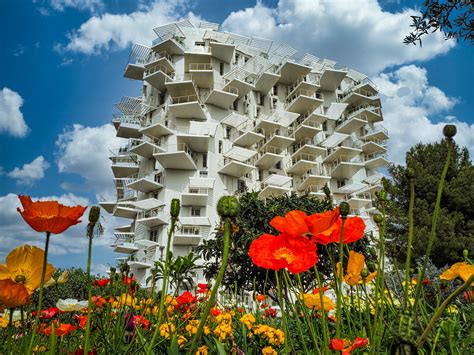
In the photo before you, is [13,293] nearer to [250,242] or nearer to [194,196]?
[250,242]

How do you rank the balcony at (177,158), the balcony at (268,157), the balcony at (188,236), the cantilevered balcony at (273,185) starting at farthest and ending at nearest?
1. the balcony at (268,157)
2. the cantilevered balcony at (273,185)
3. the balcony at (177,158)
4. the balcony at (188,236)

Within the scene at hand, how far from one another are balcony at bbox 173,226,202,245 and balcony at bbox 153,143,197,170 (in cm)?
419

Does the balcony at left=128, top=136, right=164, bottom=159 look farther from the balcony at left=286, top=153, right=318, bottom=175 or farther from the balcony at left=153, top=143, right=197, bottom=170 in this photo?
the balcony at left=286, top=153, right=318, bottom=175

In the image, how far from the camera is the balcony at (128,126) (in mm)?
28750

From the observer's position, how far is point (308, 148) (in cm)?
2944

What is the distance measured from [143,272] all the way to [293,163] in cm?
1468

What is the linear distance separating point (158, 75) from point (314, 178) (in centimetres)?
1397

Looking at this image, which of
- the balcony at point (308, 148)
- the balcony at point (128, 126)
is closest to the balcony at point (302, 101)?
the balcony at point (308, 148)

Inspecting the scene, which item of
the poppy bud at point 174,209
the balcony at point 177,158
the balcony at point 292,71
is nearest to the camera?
the poppy bud at point 174,209

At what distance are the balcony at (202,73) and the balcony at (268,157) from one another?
650cm

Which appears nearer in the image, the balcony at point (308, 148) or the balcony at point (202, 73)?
the balcony at point (202, 73)

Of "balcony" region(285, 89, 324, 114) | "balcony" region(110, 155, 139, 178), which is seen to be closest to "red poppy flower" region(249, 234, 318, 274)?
"balcony" region(110, 155, 139, 178)

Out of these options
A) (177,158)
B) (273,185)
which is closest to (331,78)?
(273,185)

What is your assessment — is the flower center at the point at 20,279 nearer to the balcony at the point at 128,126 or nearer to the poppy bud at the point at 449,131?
the poppy bud at the point at 449,131
